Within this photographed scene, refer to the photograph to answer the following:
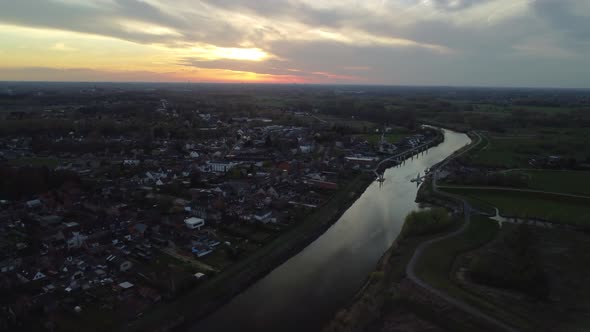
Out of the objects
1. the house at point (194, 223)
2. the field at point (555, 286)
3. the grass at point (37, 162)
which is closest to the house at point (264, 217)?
the house at point (194, 223)

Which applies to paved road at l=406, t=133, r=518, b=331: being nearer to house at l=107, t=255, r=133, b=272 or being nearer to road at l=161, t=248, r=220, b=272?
road at l=161, t=248, r=220, b=272

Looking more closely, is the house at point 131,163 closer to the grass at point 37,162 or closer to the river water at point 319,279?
the grass at point 37,162

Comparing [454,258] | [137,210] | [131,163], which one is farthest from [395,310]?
[131,163]

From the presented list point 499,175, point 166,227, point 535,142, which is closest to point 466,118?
point 535,142

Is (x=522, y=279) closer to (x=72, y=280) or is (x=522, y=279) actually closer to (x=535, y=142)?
(x=72, y=280)

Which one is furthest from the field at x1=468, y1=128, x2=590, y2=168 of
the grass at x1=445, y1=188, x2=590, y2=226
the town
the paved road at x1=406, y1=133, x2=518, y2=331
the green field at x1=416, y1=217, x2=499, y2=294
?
the green field at x1=416, y1=217, x2=499, y2=294
